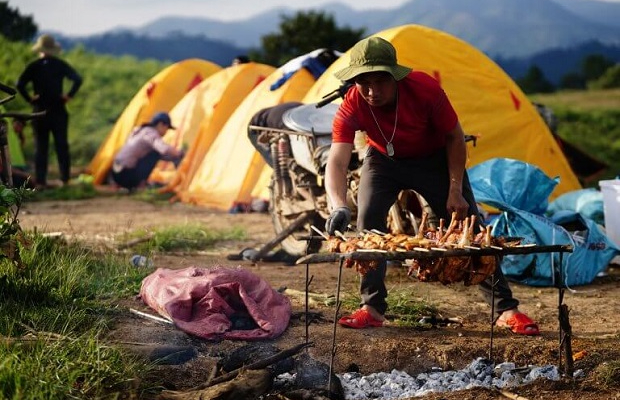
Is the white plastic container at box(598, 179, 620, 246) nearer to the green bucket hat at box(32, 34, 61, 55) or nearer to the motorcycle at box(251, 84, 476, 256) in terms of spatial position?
the motorcycle at box(251, 84, 476, 256)

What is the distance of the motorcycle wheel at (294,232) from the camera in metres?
8.78

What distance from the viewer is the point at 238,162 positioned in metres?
13.0

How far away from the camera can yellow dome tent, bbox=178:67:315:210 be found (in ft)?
41.7

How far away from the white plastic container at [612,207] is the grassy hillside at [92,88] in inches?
547

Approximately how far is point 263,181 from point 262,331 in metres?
6.82

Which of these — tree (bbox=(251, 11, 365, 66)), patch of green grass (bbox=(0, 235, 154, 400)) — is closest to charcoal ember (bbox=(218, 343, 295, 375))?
patch of green grass (bbox=(0, 235, 154, 400))

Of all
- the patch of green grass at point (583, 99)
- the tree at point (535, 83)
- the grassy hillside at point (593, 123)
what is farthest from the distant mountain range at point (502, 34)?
the grassy hillside at point (593, 123)

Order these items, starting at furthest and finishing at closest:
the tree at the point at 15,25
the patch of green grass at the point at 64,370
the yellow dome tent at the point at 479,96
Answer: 1. the tree at the point at 15,25
2. the yellow dome tent at the point at 479,96
3. the patch of green grass at the point at 64,370

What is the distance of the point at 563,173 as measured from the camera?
11625 mm

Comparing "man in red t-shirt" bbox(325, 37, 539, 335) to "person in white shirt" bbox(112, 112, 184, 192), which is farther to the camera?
"person in white shirt" bbox(112, 112, 184, 192)

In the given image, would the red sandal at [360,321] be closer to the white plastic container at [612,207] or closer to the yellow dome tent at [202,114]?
the white plastic container at [612,207]

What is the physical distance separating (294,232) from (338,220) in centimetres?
369

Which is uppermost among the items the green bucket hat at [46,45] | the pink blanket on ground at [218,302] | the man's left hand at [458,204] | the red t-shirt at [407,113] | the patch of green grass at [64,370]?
the red t-shirt at [407,113]

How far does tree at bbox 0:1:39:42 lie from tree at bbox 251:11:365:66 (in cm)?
1095
